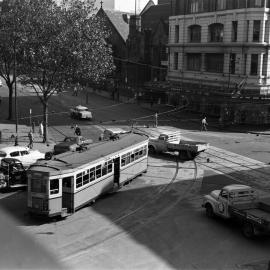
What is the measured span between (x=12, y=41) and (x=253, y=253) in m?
32.7

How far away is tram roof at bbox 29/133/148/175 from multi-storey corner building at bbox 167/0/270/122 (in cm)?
2964

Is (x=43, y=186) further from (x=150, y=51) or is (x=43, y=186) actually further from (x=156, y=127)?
(x=150, y=51)

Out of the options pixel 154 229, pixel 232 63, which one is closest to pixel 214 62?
pixel 232 63

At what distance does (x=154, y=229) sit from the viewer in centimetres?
1875

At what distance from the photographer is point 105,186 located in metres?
22.9

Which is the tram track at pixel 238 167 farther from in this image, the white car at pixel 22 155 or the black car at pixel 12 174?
the black car at pixel 12 174

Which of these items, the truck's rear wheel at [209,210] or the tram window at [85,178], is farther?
the tram window at [85,178]

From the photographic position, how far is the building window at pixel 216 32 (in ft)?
197

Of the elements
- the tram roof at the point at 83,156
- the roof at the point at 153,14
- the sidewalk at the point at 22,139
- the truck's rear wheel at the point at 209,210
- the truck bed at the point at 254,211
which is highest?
the roof at the point at 153,14

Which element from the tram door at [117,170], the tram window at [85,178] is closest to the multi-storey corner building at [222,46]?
the tram door at [117,170]

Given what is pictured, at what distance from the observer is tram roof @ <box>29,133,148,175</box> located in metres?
19.7

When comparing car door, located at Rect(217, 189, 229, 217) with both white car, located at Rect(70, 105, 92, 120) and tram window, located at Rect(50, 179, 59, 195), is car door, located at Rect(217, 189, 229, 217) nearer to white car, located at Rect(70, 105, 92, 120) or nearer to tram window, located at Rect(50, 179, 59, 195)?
tram window, located at Rect(50, 179, 59, 195)

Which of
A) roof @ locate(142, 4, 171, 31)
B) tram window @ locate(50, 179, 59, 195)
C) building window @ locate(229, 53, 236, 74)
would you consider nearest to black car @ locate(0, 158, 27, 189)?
tram window @ locate(50, 179, 59, 195)

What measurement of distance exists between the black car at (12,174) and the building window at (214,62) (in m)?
40.2
